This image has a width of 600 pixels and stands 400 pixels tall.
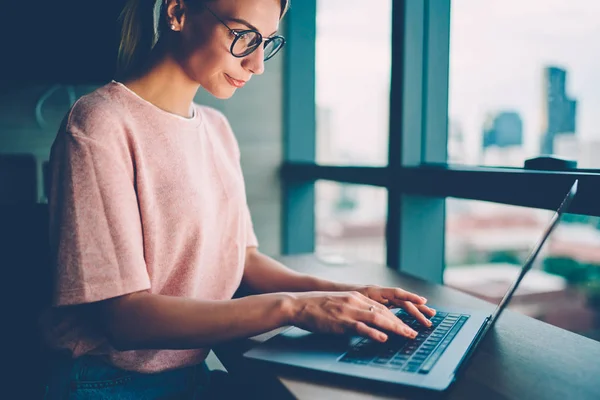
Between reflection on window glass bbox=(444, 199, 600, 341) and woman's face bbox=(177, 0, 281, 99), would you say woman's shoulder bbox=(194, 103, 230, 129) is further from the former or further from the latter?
reflection on window glass bbox=(444, 199, 600, 341)

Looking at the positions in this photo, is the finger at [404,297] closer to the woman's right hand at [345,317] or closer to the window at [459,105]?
the woman's right hand at [345,317]

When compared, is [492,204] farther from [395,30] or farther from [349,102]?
[349,102]

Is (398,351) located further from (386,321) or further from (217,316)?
(217,316)

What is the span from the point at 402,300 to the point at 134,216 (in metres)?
0.51

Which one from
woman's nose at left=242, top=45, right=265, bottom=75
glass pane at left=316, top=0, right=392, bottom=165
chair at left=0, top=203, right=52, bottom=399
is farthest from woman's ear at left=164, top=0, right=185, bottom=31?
glass pane at left=316, top=0, right=392, bottom=165

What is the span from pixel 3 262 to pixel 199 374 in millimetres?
454

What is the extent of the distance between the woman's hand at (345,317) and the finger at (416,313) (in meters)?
0.07

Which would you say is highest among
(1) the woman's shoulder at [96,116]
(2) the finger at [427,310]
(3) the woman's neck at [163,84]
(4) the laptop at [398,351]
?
(3) the woman's neck at [163,84]

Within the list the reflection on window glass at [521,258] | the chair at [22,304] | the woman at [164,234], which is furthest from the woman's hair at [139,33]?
the reflection on window glass at [521,258]

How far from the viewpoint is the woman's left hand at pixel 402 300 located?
0.87 metres

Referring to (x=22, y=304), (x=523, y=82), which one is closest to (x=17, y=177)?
(x=22, y=304)

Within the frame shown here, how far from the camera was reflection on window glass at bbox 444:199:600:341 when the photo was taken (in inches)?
63.1

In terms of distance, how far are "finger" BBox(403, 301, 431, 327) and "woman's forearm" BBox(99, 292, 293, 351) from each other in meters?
0.22

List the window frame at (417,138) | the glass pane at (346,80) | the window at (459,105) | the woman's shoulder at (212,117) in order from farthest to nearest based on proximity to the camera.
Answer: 1. the glass pane at (346,80)
2. the window frame at (417,138)
3. the window at (459,105)
4. the woman's shoulder at (212,117)
